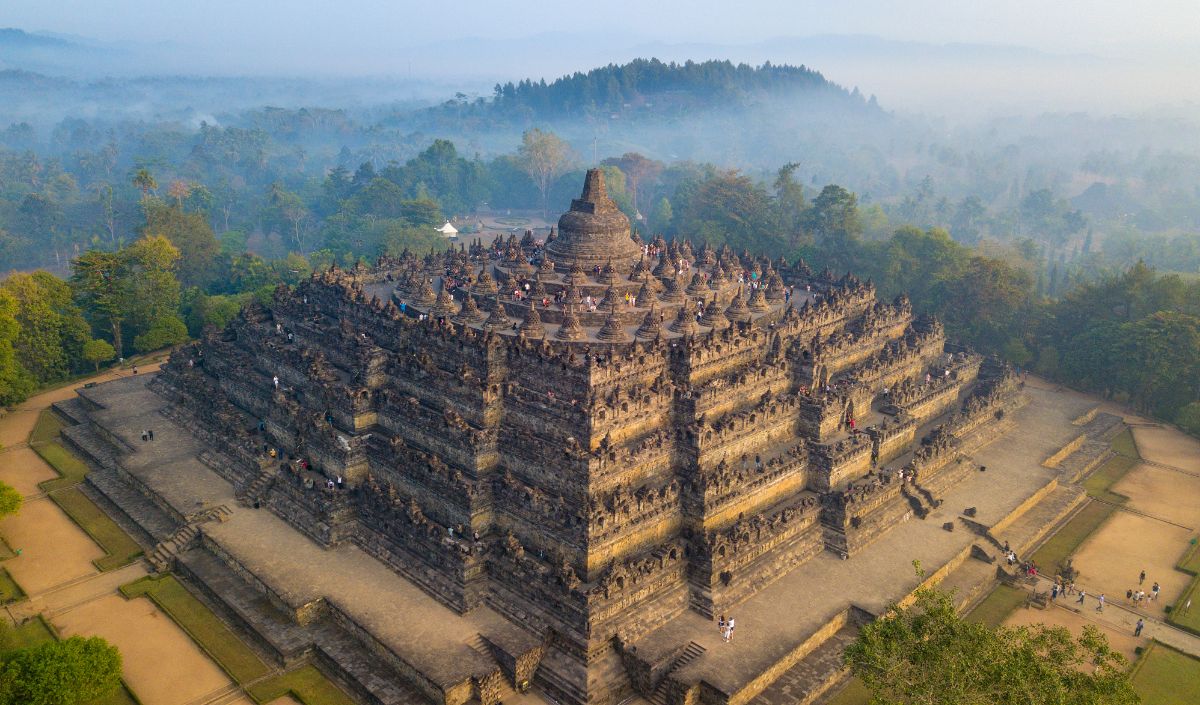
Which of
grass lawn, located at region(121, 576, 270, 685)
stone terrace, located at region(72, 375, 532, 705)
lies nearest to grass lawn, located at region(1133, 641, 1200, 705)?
stone terrace, located at region(72, 375, 532, 705)

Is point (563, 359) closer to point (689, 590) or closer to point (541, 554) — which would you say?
point (541, 554)

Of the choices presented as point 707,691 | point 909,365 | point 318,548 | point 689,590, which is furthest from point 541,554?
point 909,365

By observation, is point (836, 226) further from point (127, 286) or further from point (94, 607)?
point (94, 607)

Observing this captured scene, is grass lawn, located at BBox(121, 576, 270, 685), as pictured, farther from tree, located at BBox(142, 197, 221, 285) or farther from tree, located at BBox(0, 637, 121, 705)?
tree, located at BBox(142, 197, 221, 285)

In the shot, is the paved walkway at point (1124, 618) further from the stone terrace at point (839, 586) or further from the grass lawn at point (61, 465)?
the grass lawn at point (61, 465)

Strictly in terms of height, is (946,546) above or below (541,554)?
below

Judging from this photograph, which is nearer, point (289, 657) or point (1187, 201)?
point (289, 657)

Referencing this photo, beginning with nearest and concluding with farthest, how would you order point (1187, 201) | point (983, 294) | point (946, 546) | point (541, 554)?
point (541, 554)
point (946, 546)
point (983, 294)
point (1187, 201)
